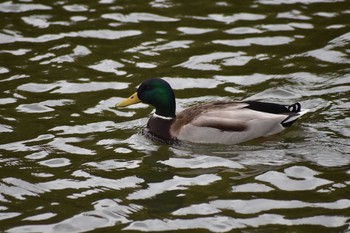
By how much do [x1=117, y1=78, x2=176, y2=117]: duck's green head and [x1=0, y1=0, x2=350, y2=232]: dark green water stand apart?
1.32 feet

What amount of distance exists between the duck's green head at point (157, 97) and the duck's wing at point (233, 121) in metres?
0.42

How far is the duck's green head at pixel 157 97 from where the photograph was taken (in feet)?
35.5

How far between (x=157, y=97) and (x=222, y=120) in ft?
3.64

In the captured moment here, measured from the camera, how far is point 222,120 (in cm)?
1034

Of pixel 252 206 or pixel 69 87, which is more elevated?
pixel 69 87

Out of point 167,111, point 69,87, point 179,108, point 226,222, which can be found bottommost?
point 226,222

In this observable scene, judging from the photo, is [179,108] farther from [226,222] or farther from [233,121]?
[226,222]

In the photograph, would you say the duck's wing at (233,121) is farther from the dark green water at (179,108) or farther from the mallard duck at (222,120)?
the dark green water at (179,108)

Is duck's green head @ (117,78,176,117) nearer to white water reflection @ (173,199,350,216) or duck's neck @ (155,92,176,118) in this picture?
duck's neck @ (155,92,176,118)

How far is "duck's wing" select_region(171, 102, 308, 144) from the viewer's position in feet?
33.9

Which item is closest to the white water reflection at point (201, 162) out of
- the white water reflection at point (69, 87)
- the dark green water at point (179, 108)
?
the dark green water at point (179, 108)

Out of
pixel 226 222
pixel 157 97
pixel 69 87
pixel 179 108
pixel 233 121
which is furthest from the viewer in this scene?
pixel 69 87

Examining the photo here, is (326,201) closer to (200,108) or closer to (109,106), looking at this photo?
(200,108)

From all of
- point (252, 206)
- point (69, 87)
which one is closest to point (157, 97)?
point (69, 87)
